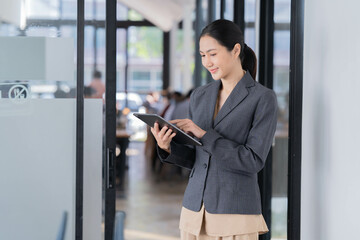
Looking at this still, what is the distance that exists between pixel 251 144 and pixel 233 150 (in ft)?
0.26

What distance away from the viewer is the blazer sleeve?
2.19 m

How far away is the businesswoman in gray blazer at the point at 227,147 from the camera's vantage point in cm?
221

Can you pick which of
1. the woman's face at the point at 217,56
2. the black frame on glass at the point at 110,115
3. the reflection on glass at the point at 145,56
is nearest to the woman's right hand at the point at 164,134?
the woman's face at the point at 217,56

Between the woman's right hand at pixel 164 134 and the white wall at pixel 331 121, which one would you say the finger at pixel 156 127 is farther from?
the white wall at pixel 331 121

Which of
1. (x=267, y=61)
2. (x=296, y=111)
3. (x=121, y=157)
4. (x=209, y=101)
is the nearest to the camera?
(x=209, y=101)

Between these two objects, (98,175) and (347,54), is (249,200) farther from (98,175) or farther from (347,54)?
(98,175)

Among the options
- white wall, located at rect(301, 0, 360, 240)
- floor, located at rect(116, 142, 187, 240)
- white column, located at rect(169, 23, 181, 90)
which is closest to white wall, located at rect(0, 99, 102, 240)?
white wall, located at rect(301, 0, 360, 240)

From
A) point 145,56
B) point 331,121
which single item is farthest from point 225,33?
point 145,56

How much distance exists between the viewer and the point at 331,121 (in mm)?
2371

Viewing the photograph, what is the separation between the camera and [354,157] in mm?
2135

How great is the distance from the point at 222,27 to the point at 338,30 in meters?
0.48

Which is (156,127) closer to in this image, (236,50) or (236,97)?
(236,97)

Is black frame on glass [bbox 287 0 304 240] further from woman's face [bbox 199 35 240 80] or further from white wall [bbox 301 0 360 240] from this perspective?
woman's face [bbox 199 35 240 80]

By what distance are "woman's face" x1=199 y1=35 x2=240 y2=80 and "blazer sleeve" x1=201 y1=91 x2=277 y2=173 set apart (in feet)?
0.67
